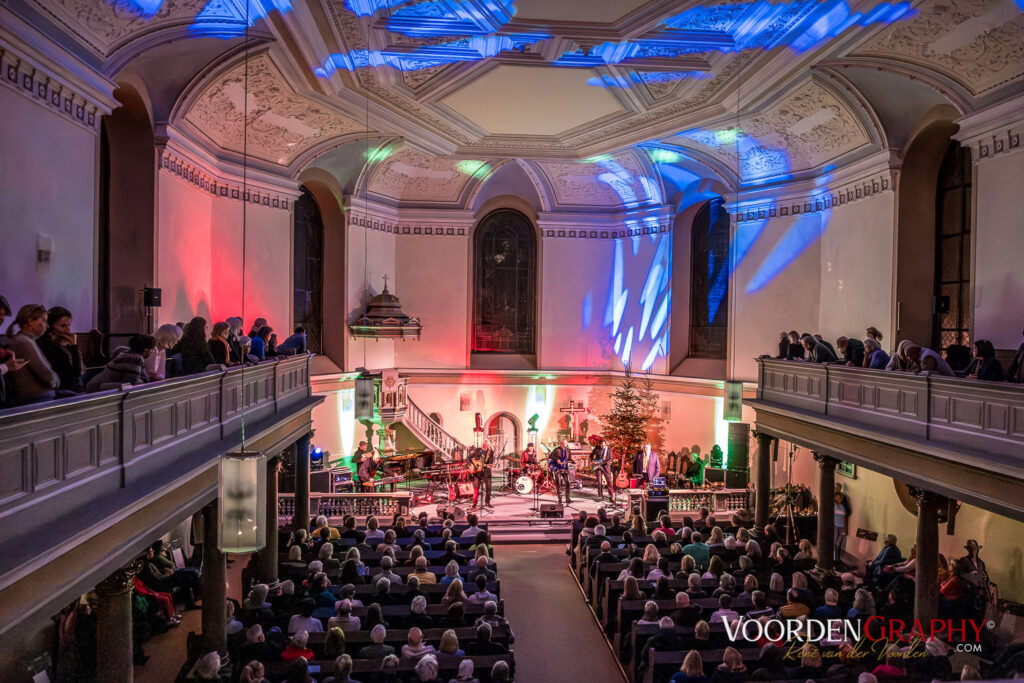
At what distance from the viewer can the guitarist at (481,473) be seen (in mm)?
18703

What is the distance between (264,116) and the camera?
15.5m

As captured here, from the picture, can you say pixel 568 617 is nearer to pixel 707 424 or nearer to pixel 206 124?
pixel 707 424

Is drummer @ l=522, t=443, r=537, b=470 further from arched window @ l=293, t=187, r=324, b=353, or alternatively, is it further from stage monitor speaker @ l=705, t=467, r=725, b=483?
arched window @ l=293, t=187, r=324, b=353

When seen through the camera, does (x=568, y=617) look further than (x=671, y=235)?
No

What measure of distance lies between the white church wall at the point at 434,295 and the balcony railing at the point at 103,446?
13.6 meters

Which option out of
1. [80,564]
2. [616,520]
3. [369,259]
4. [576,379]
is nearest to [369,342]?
[369,259]

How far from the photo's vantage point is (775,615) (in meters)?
9.59

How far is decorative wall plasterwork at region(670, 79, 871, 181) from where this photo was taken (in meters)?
14.9

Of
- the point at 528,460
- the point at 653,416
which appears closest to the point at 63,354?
the point at 528,460

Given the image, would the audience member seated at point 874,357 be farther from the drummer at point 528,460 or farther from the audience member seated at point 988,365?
the drummer at point 528,460

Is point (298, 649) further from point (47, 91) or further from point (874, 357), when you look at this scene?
point (874, 357)

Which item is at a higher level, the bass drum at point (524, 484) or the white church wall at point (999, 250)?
the white church wall at point (999, 250)

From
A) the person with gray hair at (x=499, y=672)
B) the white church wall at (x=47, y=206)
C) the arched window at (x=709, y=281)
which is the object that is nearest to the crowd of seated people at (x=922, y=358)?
the person with gray hair at (x=499, y=672)

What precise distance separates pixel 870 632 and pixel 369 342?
1602 centimetres
